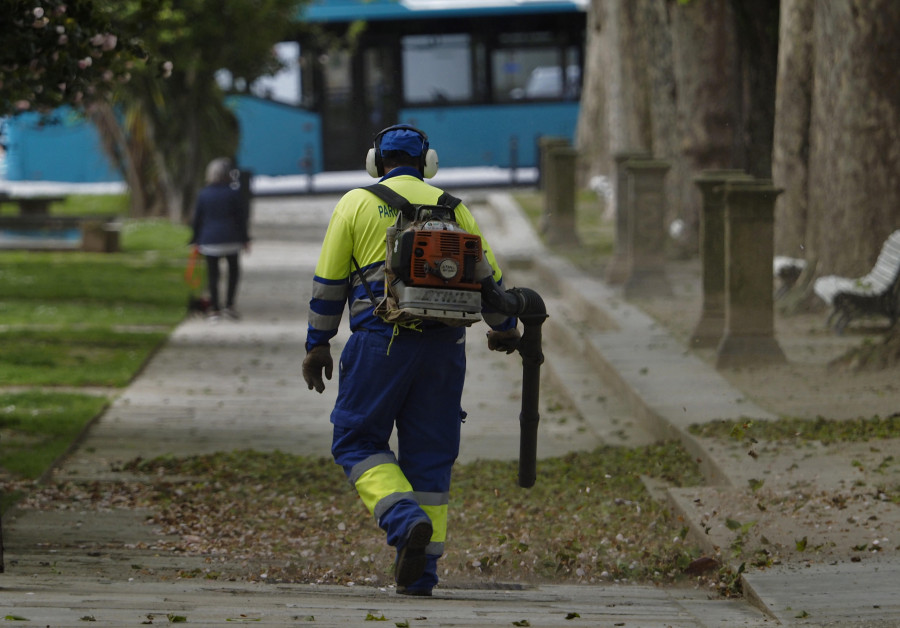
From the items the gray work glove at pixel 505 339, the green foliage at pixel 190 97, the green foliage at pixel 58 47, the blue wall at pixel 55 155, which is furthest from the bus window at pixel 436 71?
the gray work glove at pixel 505 339

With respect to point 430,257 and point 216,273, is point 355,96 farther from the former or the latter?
point 430,257

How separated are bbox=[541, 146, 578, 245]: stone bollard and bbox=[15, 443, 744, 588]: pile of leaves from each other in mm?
13220

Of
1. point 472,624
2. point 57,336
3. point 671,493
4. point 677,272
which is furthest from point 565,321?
point 472,624

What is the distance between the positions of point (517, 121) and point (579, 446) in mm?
26620

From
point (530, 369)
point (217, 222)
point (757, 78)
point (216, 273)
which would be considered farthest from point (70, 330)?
point (530, 369)

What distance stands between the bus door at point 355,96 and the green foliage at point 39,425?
2388 centimetres

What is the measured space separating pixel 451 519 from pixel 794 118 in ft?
26.8

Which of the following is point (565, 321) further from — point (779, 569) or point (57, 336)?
point (779, 569)

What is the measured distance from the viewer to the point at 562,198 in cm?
2239

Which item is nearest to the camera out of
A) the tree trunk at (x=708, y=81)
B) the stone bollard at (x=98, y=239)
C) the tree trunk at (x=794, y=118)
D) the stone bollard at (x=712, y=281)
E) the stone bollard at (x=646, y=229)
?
the stone bollard at (x=712, y=281)

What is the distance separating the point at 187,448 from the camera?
9.83 metres

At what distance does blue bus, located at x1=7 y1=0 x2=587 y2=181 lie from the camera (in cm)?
3491

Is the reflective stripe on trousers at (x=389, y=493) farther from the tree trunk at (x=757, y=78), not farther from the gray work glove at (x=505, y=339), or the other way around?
the tree trunk at (x=757, y=78)

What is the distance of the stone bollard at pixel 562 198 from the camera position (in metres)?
22.5
